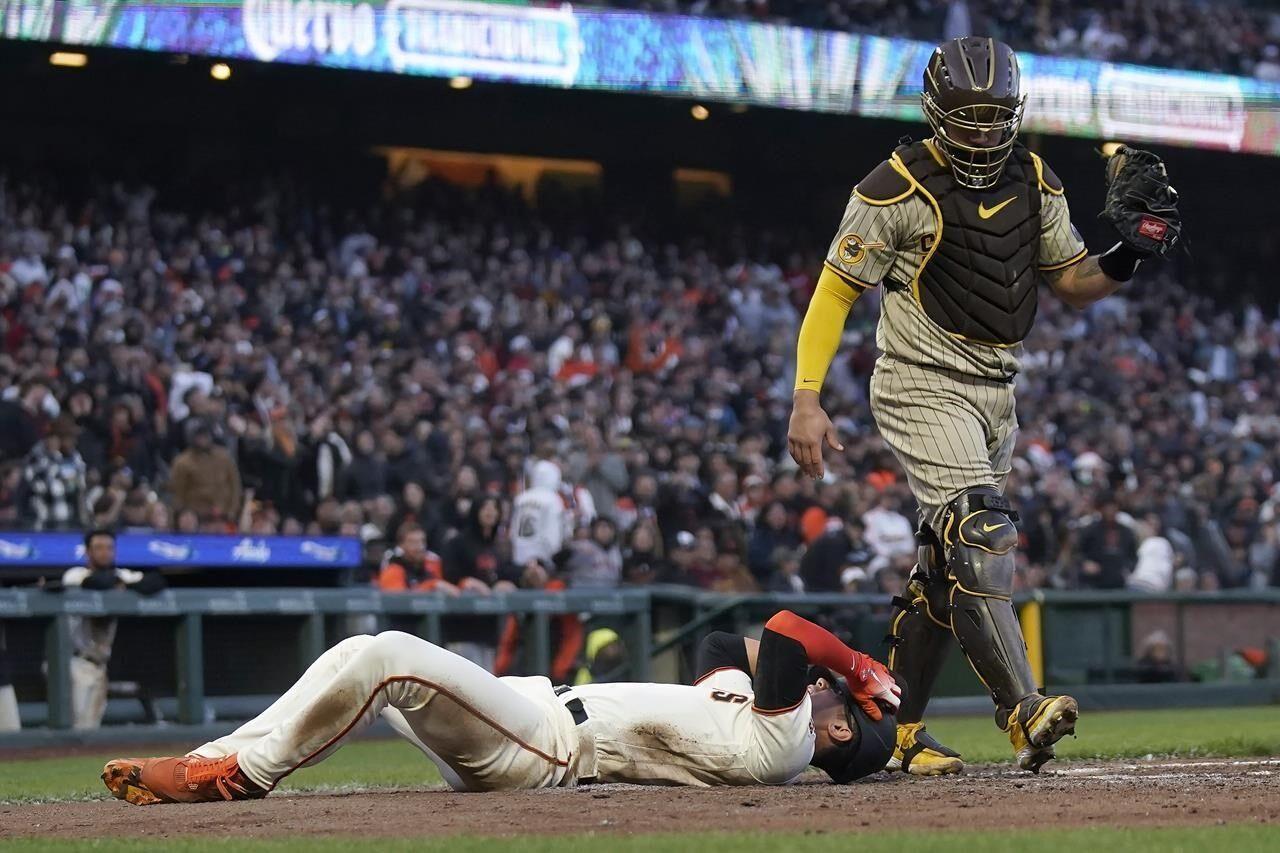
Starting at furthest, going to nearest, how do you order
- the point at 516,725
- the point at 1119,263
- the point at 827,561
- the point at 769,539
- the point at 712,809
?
the point at 769,539
the point at 827,561
the point at 1119,263
the point at 516,725
the point at 712,809

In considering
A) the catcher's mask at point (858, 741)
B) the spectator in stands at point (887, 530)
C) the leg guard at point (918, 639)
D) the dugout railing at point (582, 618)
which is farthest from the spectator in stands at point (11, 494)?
the catcher's mask at point (858, 741)

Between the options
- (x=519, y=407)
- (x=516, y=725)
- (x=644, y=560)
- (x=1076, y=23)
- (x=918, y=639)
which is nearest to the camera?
(x=516, y=725)

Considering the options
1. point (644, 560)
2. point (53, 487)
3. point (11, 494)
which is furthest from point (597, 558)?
point (11, 494)

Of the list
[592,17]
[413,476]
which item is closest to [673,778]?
[413,476]

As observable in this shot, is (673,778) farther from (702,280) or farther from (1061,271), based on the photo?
(702,280)

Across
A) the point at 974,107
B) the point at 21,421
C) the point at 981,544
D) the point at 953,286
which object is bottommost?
the point at 981,544

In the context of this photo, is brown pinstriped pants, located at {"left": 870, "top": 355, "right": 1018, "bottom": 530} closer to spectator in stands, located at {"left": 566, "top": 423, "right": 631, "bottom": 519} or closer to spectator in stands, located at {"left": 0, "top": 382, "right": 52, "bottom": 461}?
spectator in stands, located at {"left": 0, "top": 382, "right": 52, "bottom": 461}

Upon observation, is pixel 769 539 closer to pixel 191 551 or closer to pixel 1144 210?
pixel 191 551
